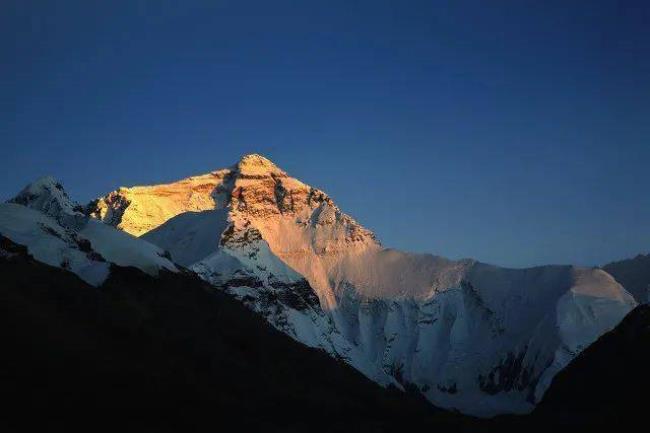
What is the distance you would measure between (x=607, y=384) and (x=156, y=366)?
271 ft

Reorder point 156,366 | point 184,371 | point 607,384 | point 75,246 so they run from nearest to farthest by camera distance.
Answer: point 156,366, point 184,371, point 75,246, point 607,384

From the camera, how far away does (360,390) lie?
465 feet

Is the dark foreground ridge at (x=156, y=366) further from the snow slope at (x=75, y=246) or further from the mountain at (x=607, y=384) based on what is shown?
the mountain at (x=607, y=384)

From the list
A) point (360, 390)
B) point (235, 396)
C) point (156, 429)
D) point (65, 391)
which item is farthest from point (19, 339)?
point (360, 390)

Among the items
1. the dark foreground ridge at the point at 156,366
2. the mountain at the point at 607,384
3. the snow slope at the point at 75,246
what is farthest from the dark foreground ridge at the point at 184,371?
the snow slope at the point at 75,246

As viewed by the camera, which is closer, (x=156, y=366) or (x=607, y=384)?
(x=156, y=366)

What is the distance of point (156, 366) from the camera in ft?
325

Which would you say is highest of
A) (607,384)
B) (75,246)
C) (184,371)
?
(75,246)

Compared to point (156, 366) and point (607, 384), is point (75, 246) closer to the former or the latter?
point (156, 366)

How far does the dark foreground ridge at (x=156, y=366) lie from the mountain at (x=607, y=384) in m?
17.9

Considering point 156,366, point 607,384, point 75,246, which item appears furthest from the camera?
point 607,384

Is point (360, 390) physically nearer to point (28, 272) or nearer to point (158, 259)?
point (158, 259)

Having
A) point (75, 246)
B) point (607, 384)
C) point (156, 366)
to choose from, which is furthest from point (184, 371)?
point (607, 384)

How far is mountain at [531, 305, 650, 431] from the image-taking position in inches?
4729
